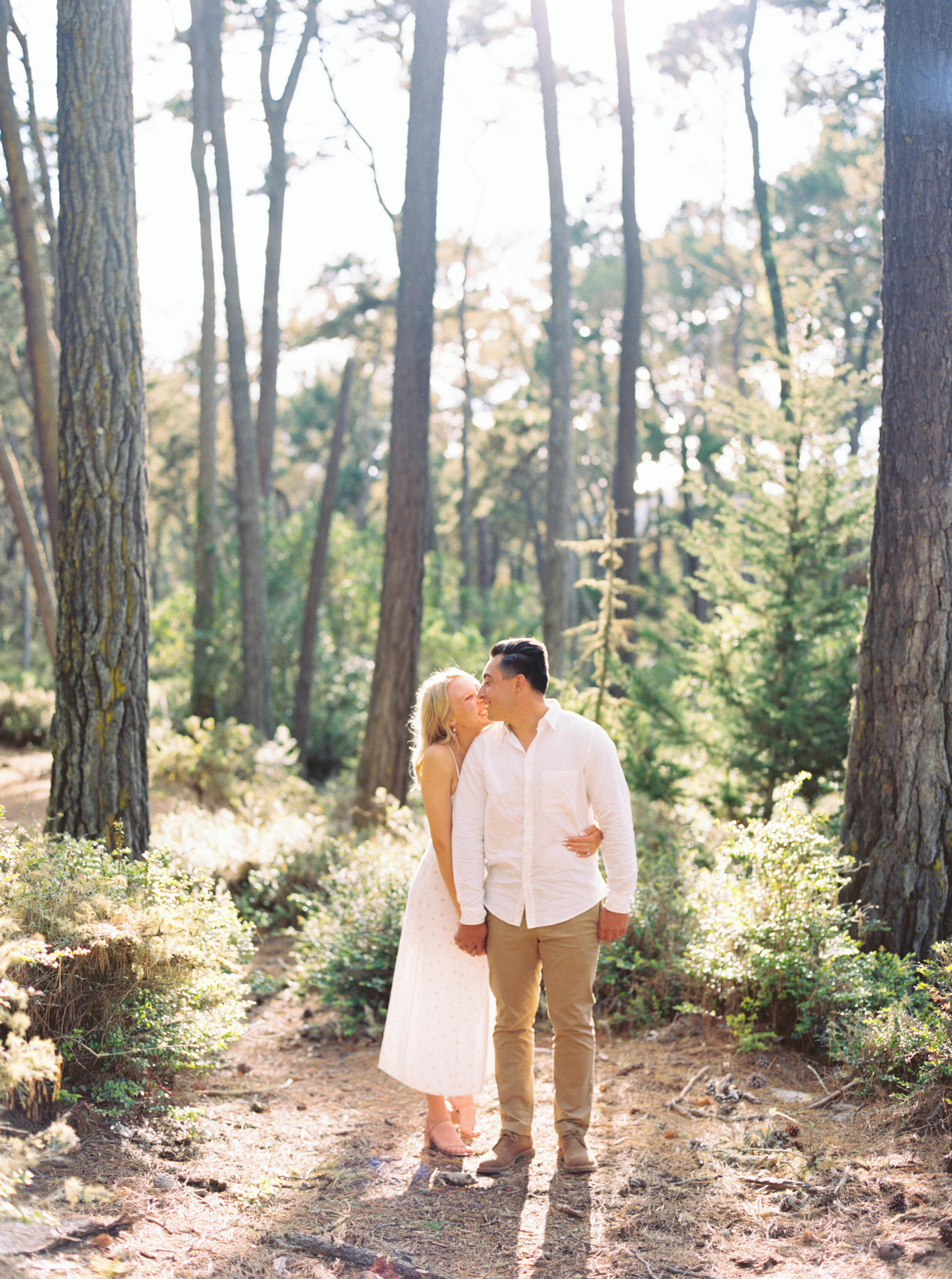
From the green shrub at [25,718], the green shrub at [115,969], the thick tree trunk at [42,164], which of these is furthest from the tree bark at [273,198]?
the green shrub at [115,969]

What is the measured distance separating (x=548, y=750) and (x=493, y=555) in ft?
145

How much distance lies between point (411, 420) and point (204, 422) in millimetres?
7857

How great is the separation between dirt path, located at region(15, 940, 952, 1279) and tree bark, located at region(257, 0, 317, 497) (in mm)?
15021

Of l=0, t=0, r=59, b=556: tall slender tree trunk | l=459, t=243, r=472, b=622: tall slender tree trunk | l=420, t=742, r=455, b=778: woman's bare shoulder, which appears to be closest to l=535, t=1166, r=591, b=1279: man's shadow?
l=420, t=742, r=455, b=778: woman's bare shoulder

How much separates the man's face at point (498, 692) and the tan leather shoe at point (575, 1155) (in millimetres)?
1683

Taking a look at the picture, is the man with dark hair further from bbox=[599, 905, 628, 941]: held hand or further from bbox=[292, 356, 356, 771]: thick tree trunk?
bbox=[292, 356, 356, 771]: thick tree trunk

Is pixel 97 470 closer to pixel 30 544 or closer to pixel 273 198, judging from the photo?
pixel 30 544

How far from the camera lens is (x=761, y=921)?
5207mm

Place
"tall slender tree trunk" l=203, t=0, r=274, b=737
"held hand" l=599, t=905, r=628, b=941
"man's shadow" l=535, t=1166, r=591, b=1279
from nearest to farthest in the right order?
"man's shadow" l=535, t=1166, r=591, b=1279, "held hand" l=599, t=905, r=628, b=941, "tall slender tree trunk" l=203, t=0, r=274, b=737

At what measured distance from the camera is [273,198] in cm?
1750

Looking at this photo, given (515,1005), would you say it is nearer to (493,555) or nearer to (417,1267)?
(417,1267)

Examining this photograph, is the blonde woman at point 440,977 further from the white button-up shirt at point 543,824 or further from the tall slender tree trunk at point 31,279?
the tall slender tree trunk at point 31,279

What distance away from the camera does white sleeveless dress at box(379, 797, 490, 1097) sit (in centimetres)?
421

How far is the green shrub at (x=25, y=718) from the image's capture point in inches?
599
